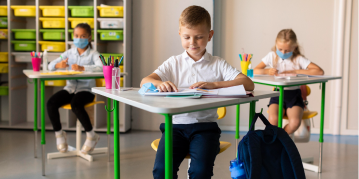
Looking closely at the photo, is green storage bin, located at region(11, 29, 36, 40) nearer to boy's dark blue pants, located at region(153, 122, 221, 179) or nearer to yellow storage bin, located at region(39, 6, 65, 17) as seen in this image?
yellow storage bin, located at region(39, 6, 65, 17)

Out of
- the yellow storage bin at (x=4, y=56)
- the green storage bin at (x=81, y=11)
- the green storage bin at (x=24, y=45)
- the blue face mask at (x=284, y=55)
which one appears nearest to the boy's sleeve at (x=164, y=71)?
the blue face mask at (x=284, y=55)

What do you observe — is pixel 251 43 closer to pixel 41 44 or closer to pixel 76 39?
pixel 76 39

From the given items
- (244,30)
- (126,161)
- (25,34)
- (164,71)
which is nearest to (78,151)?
(126,161)

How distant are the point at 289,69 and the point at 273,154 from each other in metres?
1.58

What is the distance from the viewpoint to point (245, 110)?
390cm

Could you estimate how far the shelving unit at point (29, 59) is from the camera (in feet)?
11.9

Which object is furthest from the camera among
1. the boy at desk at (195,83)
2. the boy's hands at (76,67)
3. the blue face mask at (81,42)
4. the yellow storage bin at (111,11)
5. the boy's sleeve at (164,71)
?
the yellow storage bin at (111,11)

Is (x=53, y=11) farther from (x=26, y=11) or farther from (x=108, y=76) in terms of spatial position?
(x=108, y=76)

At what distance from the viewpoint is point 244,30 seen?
3.81 m

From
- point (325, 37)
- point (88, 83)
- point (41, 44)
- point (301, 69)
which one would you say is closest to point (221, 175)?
point (301, 69)

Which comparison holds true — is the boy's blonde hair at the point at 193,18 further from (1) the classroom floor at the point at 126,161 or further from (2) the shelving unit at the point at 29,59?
(2) the shelving unit at the point at 29,59

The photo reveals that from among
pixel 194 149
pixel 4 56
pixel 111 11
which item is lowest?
pixel 194 149

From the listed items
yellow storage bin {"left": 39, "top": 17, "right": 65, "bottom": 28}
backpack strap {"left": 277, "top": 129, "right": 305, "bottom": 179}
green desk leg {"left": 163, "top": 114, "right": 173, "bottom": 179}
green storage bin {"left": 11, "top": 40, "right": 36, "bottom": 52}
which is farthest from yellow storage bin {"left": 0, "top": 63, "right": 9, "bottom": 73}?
backpack strap {"left": 277, "top": 129, "right": 305, "bottom": 179}

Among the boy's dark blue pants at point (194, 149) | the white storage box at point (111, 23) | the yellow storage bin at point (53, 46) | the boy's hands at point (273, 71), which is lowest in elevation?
the boy's dark blue pants at point (194, 149)
